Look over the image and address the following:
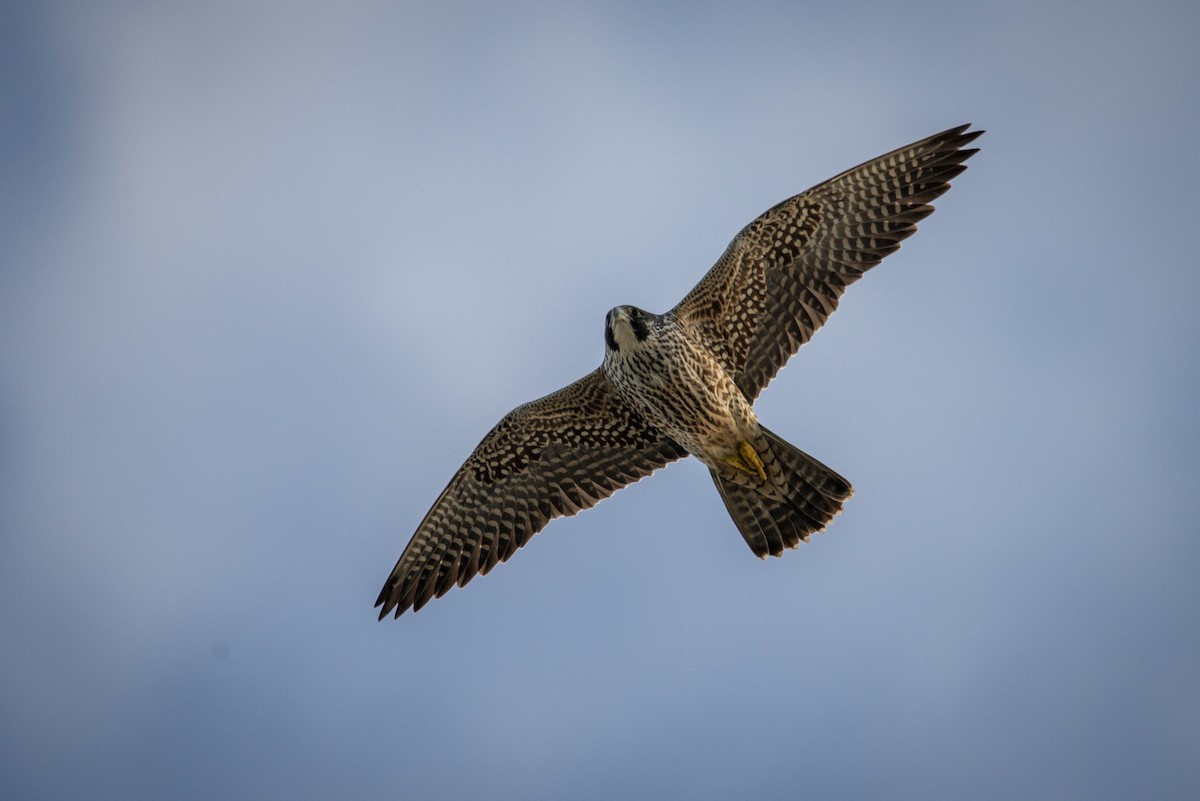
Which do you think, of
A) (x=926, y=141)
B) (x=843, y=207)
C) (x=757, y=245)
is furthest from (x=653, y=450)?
(x=926, y=141)

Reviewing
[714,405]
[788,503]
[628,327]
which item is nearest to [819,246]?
[714,405]

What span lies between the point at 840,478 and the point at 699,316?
185 cm

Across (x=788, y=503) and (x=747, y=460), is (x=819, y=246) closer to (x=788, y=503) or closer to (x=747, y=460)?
(x=747, y=460)

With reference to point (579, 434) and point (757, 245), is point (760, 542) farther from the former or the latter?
point (757, 245)

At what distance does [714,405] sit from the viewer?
907 centimetres

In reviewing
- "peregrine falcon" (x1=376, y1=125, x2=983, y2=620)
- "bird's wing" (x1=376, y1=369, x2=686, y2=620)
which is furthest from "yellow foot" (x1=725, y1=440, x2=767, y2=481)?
"bird's wing" (x1=376, y1=369, x2=686, y2=620)

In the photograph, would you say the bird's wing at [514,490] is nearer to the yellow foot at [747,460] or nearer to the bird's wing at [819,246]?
the yellow foot at [747,460]

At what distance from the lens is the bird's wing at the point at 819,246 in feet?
30.9

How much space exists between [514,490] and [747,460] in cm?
223

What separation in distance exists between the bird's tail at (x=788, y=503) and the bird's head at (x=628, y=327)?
1.31 m

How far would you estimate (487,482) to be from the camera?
10031 millimetres

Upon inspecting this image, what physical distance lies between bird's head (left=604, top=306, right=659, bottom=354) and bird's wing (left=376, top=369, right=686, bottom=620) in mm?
1046

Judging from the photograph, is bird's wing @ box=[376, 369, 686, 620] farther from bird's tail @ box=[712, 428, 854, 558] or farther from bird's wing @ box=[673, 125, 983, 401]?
bird's wing @ box=[673, 125, 983, 401]

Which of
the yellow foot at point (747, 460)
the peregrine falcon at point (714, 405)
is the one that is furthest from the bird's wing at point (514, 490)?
the yellow foot at point (747, 460)
